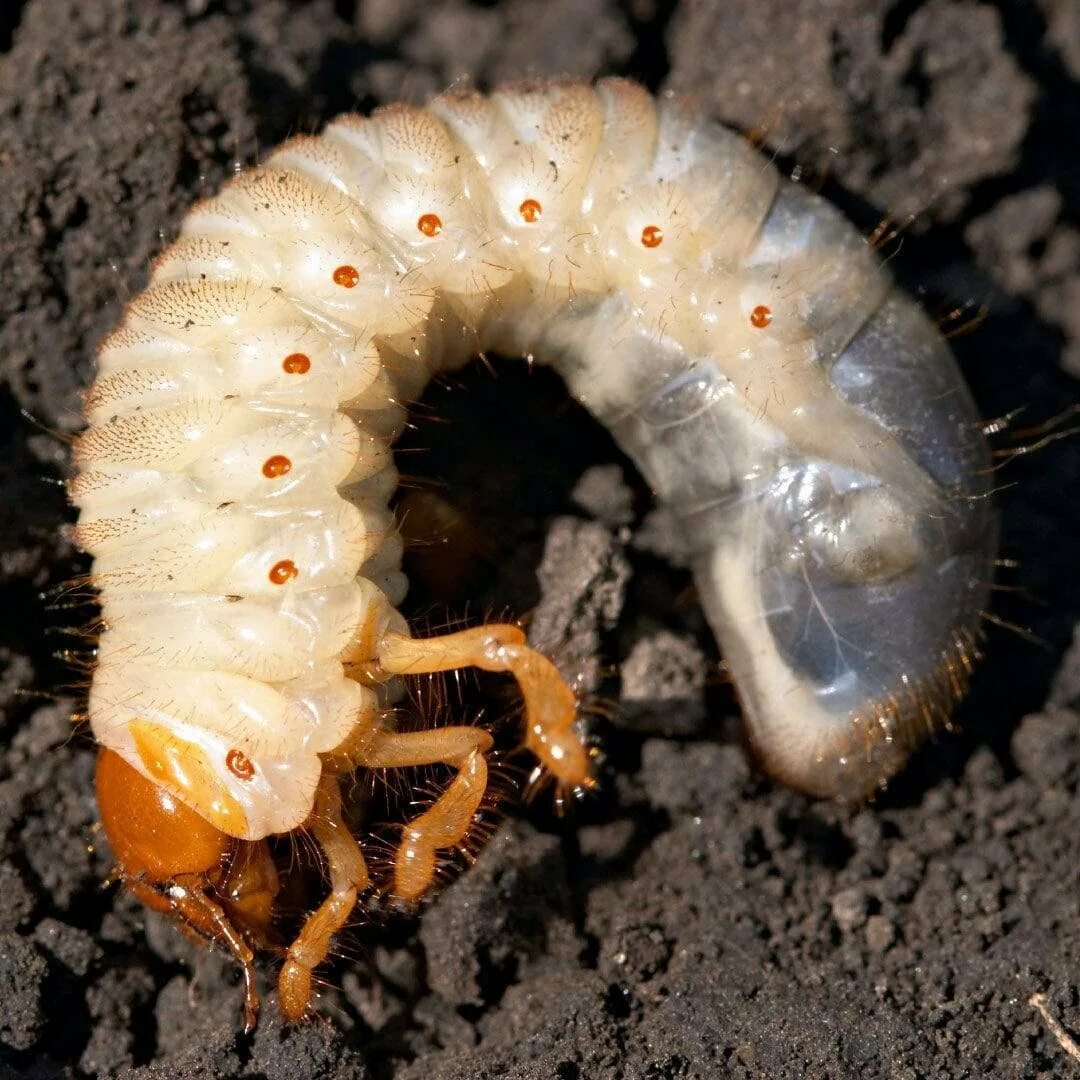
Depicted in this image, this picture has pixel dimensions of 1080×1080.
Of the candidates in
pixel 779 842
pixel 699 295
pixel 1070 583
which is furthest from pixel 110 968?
pixel 1070 583

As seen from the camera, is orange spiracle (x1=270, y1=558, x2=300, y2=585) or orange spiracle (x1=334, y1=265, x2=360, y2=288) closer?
orange spiracle (x1=270, y1=558, x2=300, y2=585)

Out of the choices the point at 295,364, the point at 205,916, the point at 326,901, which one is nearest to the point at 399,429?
the point at 295,364

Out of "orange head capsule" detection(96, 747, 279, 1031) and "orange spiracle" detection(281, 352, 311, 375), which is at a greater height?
"orange spiracle" detection(281, 352, 311, 375)

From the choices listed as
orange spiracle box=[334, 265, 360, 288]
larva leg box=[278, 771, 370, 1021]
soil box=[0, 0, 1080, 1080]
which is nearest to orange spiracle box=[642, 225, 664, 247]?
soil box=[0, 0, 1080, 1080]

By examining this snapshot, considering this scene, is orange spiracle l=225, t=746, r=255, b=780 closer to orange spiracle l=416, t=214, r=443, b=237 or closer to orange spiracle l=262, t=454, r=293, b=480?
orange spiracle l=262, t=454, r=293, b=480

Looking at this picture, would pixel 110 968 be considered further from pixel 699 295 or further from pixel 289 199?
pixel 699 295

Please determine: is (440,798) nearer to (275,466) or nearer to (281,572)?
(281,572)

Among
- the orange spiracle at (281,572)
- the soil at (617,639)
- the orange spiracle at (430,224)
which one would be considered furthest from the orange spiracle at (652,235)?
the orange spiracle at (281,572)
